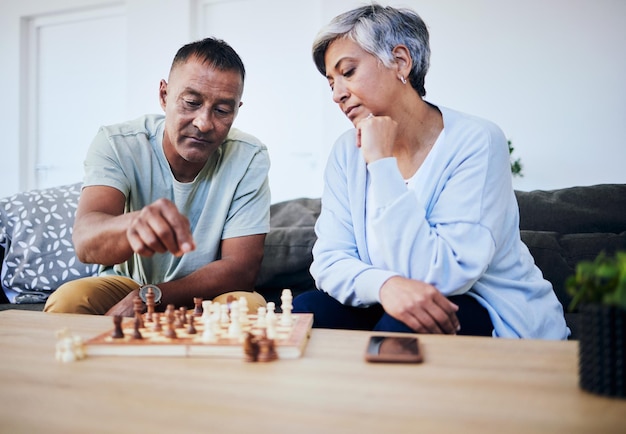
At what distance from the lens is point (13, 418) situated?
764mm

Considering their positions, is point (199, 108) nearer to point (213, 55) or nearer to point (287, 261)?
point (213, 55)

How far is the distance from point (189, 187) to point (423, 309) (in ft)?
3.19

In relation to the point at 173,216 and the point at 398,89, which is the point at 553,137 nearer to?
the point at 398,89

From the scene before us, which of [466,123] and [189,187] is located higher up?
[466,123]

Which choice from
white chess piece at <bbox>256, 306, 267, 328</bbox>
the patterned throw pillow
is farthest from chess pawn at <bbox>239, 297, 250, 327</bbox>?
the patterned throw pillow

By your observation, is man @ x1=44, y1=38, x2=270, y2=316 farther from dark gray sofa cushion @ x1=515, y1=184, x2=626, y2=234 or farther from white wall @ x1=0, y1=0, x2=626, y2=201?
white wall @ x1=0, y1=0, x2=626, y2=201

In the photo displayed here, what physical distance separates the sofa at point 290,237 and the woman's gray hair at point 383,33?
87 centimetres

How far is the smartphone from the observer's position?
98 cm

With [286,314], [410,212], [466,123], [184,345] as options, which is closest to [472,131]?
[466,123]

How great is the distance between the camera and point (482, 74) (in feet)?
13.3

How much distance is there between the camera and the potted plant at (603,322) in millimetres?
752

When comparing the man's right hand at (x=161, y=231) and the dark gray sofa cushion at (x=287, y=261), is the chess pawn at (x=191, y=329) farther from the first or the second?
the dark gray sofa cushion at (x=287, y=261)

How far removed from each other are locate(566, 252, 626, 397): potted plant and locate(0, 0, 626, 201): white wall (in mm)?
3367

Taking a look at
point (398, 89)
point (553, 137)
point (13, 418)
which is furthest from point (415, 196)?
point (553, 137)
